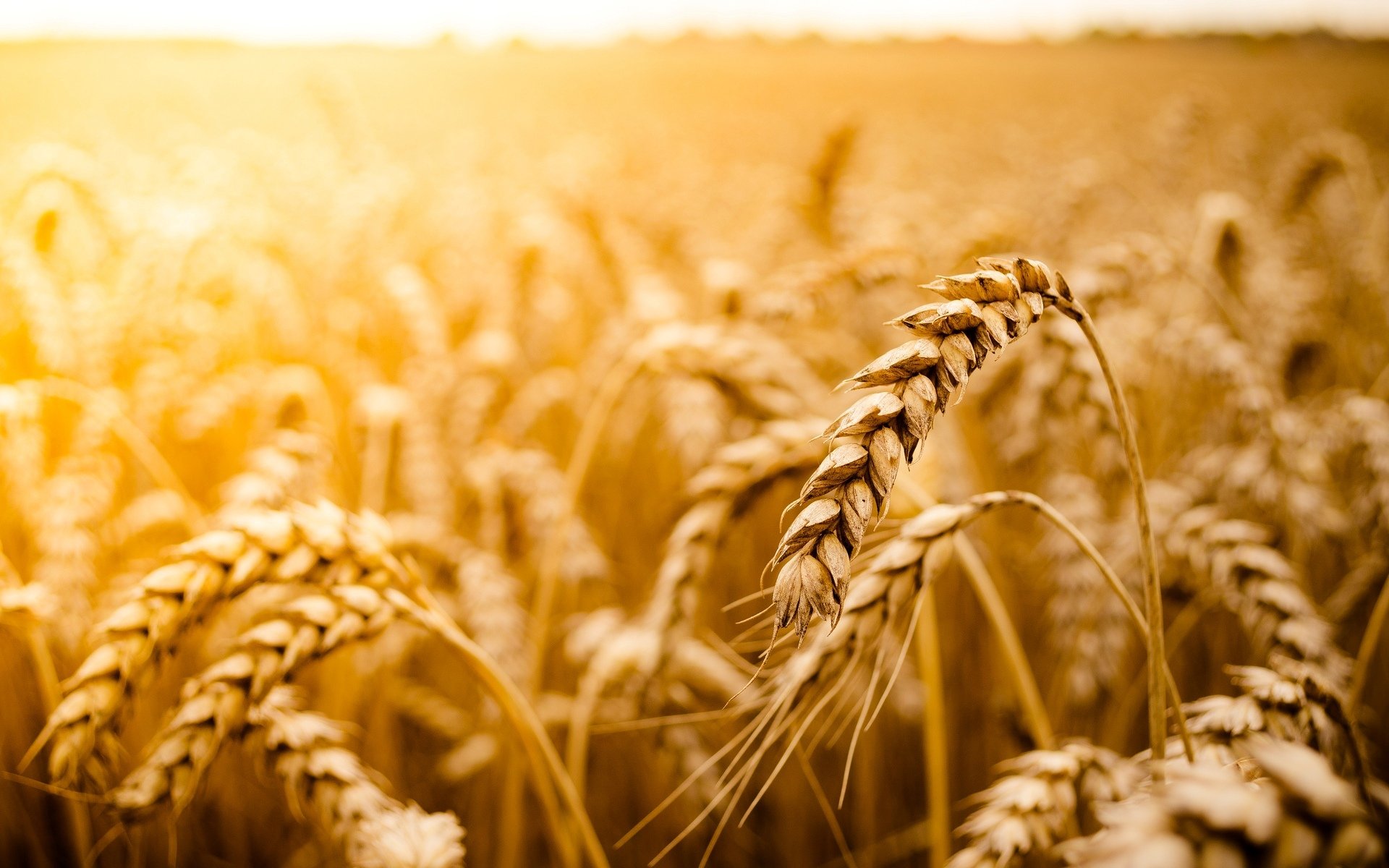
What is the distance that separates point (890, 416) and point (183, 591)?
707mm

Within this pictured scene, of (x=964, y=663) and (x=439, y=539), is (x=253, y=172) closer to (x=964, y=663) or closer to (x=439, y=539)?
(x=439, y=539)

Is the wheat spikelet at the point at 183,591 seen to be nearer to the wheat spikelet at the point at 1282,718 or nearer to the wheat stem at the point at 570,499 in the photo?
the wheat stem at the point at 570,499

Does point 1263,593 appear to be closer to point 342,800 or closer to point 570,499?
point 570,499

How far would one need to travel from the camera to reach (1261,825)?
38cm

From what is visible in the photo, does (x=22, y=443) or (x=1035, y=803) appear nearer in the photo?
(x=1035, y=803)

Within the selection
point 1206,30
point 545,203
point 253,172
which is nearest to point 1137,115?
point 545,203

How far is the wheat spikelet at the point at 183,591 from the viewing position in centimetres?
69

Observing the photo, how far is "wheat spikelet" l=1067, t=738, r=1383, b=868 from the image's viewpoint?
1.23 feet

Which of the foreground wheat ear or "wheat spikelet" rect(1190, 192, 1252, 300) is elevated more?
"wheat spikelet" rect(1190, 192, 1252, 300)

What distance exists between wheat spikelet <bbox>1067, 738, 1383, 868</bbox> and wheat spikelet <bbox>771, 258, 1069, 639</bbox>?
0.68 feet

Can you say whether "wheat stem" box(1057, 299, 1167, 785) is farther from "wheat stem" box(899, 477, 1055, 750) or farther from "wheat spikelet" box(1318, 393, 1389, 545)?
"wheat spikelet" box(1318, 393, 1389, 545)

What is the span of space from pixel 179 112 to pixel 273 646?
15159 mm

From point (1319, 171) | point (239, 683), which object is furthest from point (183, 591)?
point (1319, 171)

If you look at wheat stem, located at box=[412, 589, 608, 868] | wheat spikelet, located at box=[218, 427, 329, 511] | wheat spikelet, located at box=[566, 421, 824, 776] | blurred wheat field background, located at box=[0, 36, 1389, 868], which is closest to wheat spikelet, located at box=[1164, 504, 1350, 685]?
blurred wheat field background, located at box=[0, 36, 1389, 868]
